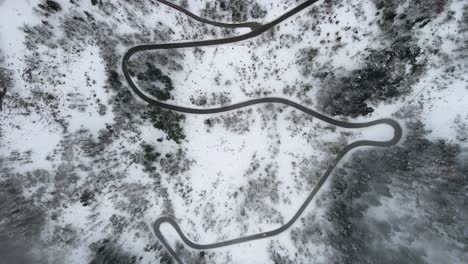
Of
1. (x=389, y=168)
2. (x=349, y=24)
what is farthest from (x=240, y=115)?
(x=389, y=168)

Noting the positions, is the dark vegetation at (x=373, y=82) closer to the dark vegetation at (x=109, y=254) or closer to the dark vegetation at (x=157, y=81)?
the dark vegetation at (x=157, y=81)

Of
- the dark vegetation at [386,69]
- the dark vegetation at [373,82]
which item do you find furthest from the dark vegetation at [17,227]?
the dark vegetation at [373,82]

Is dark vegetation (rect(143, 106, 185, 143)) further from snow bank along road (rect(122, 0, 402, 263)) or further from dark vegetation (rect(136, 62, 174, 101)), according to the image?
dark vegetation (rect(136, 62, 174, 101))

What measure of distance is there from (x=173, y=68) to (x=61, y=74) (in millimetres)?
13502

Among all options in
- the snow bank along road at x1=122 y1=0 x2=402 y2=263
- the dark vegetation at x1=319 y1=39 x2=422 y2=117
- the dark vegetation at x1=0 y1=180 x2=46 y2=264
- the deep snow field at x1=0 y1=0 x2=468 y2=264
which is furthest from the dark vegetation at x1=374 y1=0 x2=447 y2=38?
the dark vegetation at x1=0 y1=180 x2=46 y2=264

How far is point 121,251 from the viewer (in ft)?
117

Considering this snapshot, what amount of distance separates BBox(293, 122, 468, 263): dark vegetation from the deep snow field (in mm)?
138

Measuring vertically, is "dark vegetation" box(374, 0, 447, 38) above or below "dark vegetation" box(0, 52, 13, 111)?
above

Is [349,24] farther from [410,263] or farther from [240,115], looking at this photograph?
[410,263]

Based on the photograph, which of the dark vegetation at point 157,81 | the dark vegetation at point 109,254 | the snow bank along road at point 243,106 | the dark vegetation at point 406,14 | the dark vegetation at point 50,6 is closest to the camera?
the dark vegetation at point 406,14

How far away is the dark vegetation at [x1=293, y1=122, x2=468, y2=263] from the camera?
1225 inches

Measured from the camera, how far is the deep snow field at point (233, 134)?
1267 inches

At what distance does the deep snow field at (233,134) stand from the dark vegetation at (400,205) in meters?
0.14

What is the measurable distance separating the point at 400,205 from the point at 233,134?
22910 mm
